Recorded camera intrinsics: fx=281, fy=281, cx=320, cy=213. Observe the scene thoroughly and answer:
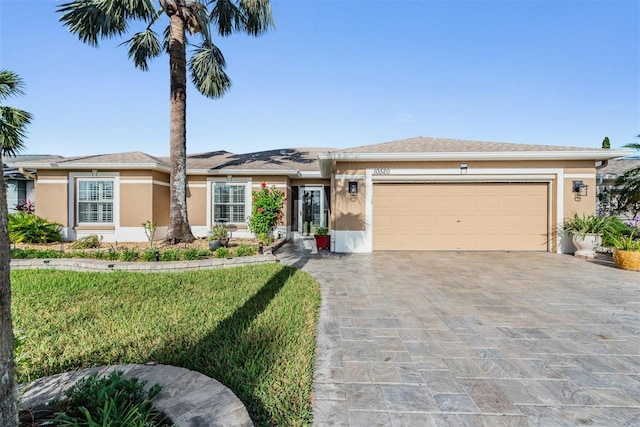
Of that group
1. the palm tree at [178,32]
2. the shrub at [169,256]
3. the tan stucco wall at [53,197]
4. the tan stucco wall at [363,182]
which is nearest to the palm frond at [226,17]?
the palm tree at [178,32]

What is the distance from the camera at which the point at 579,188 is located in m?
9.08

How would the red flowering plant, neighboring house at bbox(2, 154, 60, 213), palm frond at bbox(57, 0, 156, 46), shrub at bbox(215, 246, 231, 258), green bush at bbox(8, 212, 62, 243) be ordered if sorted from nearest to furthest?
shrub at bbox(215, 246, 231, 258) < palm frond at bbox(57, 0, 156, 46) < green bush at bbox(8, 212, 62, 243) < the red flowering plant < neighboring house at bbox(2, 154, 60, 213)

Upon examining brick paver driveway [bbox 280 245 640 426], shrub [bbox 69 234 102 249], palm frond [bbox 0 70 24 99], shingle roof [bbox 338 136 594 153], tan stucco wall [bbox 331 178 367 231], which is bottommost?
brick paver driveway [bbox 280 245 640 426]

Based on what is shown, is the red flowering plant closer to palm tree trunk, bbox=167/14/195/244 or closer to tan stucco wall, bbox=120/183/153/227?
palm tree trunk, bbox=167/14/195/244

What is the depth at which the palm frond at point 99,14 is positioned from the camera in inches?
320

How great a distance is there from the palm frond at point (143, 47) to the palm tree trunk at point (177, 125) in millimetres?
2332

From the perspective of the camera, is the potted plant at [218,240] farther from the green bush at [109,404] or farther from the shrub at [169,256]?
the green bush at [109,404]

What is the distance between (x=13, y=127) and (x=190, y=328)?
35.9 feet

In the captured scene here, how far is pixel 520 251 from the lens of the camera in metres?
9.41

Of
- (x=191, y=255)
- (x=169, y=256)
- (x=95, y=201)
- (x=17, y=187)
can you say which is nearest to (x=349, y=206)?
(x=191, y=255)

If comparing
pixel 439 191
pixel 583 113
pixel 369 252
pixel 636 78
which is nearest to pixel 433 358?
pixel 369 252

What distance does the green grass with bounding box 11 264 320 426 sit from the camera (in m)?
2.41

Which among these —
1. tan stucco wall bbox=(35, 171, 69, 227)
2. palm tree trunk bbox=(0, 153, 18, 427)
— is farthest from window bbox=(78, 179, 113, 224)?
palm tree trunk bbox=(0, 153, 18, 427)

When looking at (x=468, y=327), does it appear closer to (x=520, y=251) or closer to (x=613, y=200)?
(x=520, y=251)
